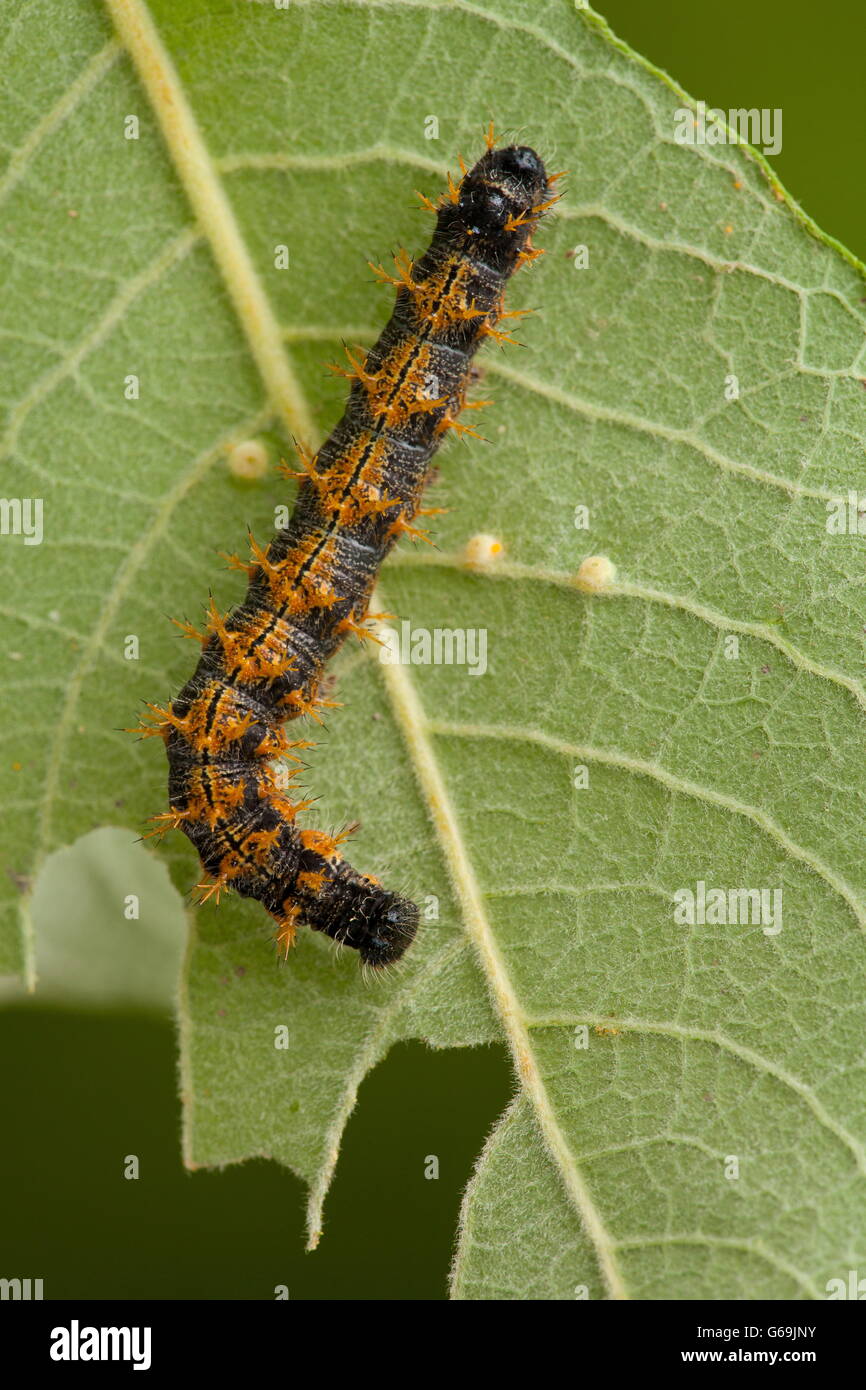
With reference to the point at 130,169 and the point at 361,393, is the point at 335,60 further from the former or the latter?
the point at 361,393

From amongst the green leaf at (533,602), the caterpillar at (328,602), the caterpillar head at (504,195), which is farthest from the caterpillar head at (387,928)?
the caterpillar head at (504,195)

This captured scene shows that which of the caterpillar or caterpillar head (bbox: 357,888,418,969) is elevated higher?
the caterpillar

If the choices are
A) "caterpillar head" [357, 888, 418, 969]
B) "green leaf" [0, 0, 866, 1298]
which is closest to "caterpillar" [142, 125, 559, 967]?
"caterpillar head" [357, 888, 418, 969]

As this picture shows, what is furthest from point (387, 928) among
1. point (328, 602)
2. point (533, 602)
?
point (533, 602)

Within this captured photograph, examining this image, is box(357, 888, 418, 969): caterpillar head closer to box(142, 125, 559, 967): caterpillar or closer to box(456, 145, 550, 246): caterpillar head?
box(142, 125, 559, 967): caterpillar

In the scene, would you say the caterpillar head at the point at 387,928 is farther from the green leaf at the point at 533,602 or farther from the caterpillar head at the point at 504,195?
the caterpillar head at the point at 504,195
